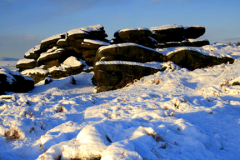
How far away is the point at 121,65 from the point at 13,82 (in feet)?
24.2

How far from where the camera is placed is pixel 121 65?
973 centimetres

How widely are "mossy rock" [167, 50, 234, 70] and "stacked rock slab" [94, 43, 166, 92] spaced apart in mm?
1373

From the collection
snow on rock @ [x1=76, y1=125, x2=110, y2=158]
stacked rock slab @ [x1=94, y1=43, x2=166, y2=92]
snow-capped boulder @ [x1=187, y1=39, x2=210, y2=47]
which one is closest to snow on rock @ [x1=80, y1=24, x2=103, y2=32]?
stacked rock slab @ [x1=94, y1=43, x2=166, y2=92]

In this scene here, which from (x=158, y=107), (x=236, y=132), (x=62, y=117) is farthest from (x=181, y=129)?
(x=62, y=117)

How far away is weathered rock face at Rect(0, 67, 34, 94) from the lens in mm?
10074

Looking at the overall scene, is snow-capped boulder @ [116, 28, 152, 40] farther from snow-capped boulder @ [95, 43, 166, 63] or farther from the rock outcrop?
snow-capped boulder @ [95, 43, 166, 63]

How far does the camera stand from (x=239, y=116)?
3613 millimetres

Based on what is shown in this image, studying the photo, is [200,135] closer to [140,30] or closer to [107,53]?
[107,53]

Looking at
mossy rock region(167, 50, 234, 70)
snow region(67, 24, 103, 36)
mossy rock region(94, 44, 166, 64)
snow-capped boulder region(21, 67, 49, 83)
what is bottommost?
snow-capped boulder region(21, 67, 49, 83)

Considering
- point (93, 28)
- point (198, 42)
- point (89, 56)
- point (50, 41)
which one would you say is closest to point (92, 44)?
point (89, 56)

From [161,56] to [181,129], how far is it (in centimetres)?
851

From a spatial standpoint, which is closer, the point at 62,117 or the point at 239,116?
the point at 239,116

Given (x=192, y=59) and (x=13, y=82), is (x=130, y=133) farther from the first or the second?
(x=13, y=82)

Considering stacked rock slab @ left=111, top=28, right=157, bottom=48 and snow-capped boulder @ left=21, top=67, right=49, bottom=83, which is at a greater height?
stacked rock slab @ left=111, top=28, right=157, bottom=48
